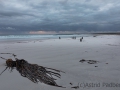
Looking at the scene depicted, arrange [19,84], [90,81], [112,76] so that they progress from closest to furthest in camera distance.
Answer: [19,84], [90,81], [112,76]

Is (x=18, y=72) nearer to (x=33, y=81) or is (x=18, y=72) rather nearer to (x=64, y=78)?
(x=33, y=81)

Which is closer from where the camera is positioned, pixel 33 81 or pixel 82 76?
pixel 33 81

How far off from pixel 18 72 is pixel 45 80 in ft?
3.03

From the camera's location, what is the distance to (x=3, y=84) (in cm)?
273

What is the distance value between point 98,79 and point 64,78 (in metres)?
0.84

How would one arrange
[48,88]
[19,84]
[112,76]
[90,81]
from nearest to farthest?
[48,88] → [19,84] → [90,81] → [112,76]

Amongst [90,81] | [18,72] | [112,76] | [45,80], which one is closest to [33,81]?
[45,80]

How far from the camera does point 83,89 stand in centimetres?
258

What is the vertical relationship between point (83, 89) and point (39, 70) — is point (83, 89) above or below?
below

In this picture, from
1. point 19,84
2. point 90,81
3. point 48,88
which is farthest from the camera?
point 90,81

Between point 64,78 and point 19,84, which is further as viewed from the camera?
point 64,78

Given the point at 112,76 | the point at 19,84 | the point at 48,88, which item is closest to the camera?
the point at 48,88

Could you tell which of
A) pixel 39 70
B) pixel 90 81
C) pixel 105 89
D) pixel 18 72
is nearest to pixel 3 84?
pixel 18 72

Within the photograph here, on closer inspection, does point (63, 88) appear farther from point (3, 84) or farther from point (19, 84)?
point (3, 84)
